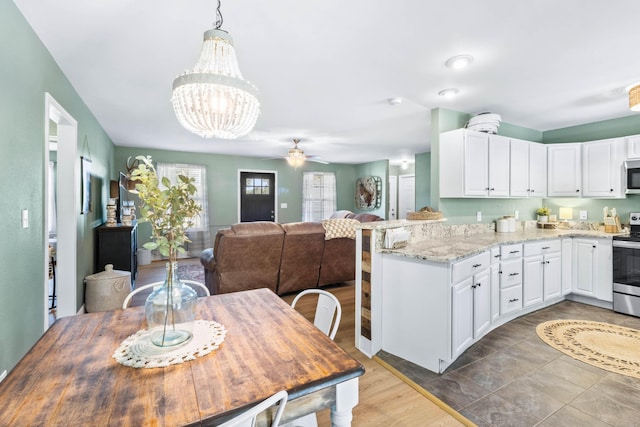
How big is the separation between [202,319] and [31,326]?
1.60 m

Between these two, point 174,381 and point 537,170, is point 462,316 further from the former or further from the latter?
point 537,170

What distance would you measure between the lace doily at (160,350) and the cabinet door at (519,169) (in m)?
3.82

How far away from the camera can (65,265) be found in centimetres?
309

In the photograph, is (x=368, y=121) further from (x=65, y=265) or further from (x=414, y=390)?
(x=65, y=265)

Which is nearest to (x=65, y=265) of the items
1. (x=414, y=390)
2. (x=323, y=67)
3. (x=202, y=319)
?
(x=202, y=319)

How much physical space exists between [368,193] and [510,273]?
5.72 meters

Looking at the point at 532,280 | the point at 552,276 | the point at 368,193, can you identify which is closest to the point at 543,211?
the point at 552,276

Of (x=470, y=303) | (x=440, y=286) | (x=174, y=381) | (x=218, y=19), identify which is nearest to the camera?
(x=174, y=381)

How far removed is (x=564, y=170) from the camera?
4.10 metres

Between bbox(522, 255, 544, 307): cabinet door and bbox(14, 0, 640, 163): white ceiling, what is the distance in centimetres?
173

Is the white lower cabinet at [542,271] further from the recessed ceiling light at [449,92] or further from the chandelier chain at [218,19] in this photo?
the chandelier chain at [218,19]

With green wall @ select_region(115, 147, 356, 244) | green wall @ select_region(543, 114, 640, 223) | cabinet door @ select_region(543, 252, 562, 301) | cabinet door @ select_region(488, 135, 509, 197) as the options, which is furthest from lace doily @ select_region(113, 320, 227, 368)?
green wall @ select_region(115, 147, 356, 244)

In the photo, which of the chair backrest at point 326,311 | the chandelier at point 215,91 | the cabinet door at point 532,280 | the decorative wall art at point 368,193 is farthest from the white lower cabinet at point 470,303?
the decorative wall art at point 368,193

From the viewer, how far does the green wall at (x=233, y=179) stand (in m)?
6.87
